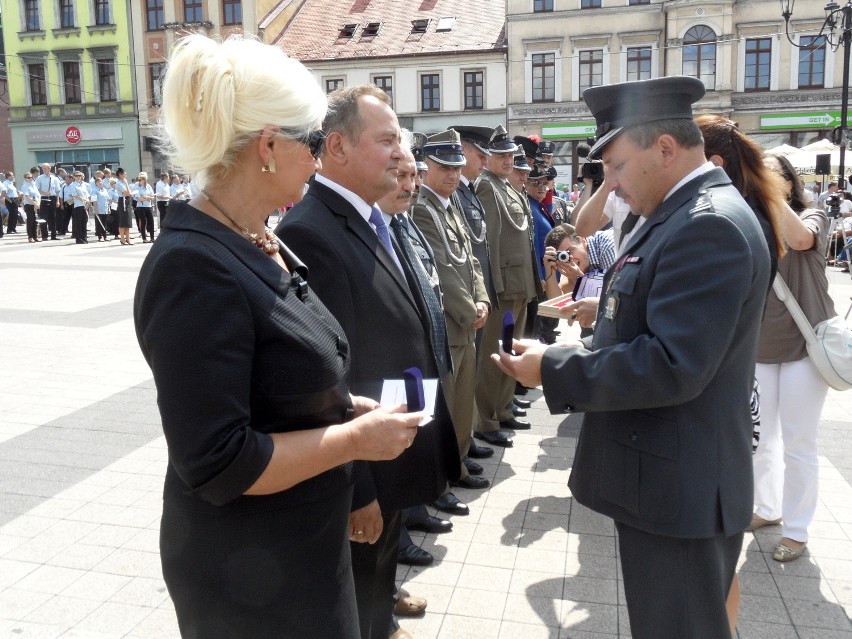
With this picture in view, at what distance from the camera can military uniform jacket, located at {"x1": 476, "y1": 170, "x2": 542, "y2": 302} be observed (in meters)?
5.83

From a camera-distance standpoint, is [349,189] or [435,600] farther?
[435,600]

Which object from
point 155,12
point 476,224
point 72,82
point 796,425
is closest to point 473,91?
point 155,12

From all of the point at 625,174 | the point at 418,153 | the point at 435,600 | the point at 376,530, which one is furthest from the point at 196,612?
the point at 418,153

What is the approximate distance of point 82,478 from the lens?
453cm

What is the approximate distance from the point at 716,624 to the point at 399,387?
1.04 meters

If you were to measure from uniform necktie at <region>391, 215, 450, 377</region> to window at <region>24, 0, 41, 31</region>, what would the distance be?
43.6 metres

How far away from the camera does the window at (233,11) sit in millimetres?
37781

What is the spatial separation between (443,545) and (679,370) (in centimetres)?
231

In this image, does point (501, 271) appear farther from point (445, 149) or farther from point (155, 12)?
point (155, 12)

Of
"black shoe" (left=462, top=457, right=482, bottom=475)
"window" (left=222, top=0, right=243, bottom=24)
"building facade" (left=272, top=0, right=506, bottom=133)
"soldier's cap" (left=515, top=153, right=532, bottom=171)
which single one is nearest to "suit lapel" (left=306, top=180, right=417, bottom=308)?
"black shoe" (left=462, top=457, right=482, bottom=475)

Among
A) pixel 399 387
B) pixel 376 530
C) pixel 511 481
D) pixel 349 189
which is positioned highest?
pixel 349 189

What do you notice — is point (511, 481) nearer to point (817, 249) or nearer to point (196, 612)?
point (817, 249)

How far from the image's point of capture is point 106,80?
3894 cm

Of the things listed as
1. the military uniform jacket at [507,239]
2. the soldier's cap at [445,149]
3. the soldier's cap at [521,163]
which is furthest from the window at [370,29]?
the soldier's cap at [445,149]
